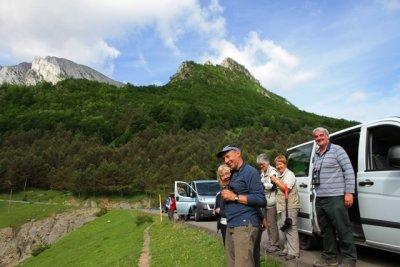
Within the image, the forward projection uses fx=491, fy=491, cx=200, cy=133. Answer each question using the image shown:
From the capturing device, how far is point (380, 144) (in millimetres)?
7887

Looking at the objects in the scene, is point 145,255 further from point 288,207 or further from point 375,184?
point 375,184

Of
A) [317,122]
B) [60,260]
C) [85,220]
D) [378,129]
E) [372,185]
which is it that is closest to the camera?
[372,185]

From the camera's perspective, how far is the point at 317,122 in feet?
452

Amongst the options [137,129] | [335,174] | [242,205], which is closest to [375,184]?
[335,174]

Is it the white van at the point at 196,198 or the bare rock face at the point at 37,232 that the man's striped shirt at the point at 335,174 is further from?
the bare rock face at the point at 37,232

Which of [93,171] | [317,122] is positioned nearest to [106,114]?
[317,122]

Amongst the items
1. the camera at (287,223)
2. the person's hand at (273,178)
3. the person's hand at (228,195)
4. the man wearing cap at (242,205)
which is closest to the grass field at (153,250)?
the camera at (287,223)

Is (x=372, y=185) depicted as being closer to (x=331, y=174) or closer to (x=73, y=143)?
(x=331, y=174)

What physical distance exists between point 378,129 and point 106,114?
143645mm

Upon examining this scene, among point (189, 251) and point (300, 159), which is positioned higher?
point (300, 159)

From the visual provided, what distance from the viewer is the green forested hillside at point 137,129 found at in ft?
271

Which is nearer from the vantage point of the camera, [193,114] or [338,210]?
[338,210]

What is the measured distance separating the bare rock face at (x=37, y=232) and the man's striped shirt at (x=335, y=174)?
43.4m

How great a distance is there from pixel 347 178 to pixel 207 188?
15362 mm
